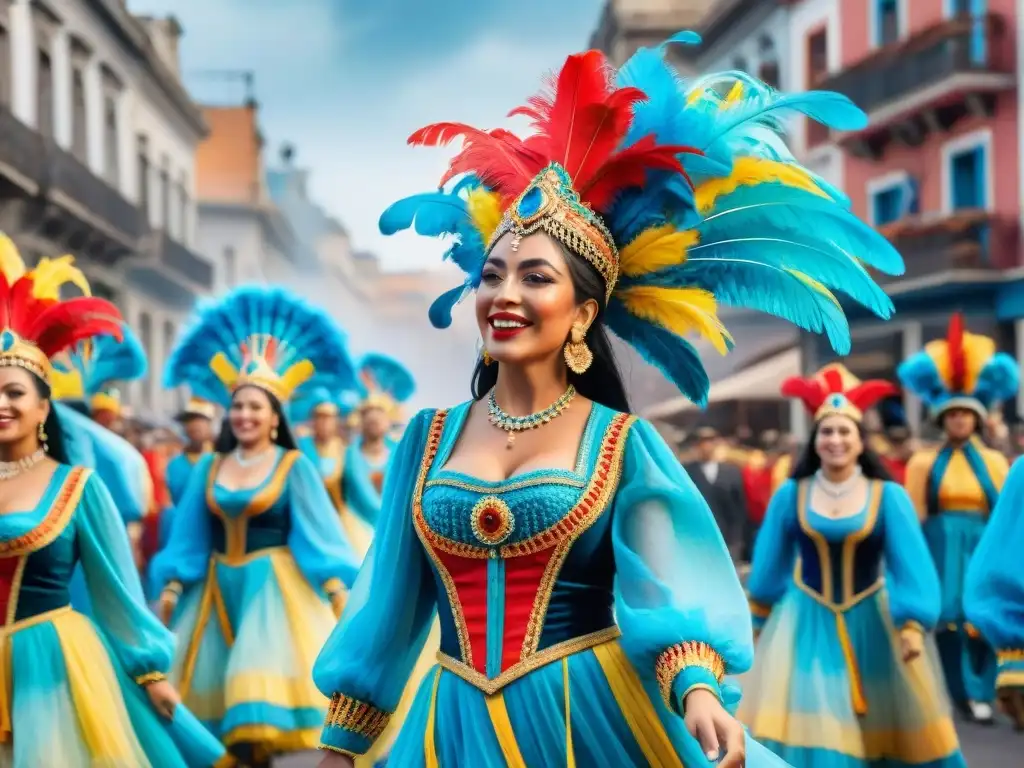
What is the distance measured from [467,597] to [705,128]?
133cm

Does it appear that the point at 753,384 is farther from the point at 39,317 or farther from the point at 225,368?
the point at 39,317

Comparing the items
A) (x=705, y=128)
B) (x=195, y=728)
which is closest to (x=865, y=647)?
(x=195, y=728)

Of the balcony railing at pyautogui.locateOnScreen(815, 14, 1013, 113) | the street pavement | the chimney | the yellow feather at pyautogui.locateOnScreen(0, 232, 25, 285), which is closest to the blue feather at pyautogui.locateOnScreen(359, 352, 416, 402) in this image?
the street pavement

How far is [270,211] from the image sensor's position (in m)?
52.1

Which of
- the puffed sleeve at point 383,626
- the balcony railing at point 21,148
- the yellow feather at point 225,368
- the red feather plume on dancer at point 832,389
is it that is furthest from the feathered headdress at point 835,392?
the balcony railing at point 21,148

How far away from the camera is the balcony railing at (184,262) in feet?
111

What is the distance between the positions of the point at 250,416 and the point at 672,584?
5133mm

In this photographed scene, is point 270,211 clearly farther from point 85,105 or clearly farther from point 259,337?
point 259,337

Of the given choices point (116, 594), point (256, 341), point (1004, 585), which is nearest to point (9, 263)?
point (116, 594)

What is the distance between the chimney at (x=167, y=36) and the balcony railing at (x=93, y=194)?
330 inches

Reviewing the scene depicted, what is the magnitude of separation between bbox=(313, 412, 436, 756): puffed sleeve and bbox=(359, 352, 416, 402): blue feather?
12.2m

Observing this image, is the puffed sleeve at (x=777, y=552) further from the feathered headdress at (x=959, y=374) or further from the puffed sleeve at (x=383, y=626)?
the puffed sleeve at (x=383, y=626)

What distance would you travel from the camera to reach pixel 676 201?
4391 mm

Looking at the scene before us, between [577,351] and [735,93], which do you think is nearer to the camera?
[577,351]
